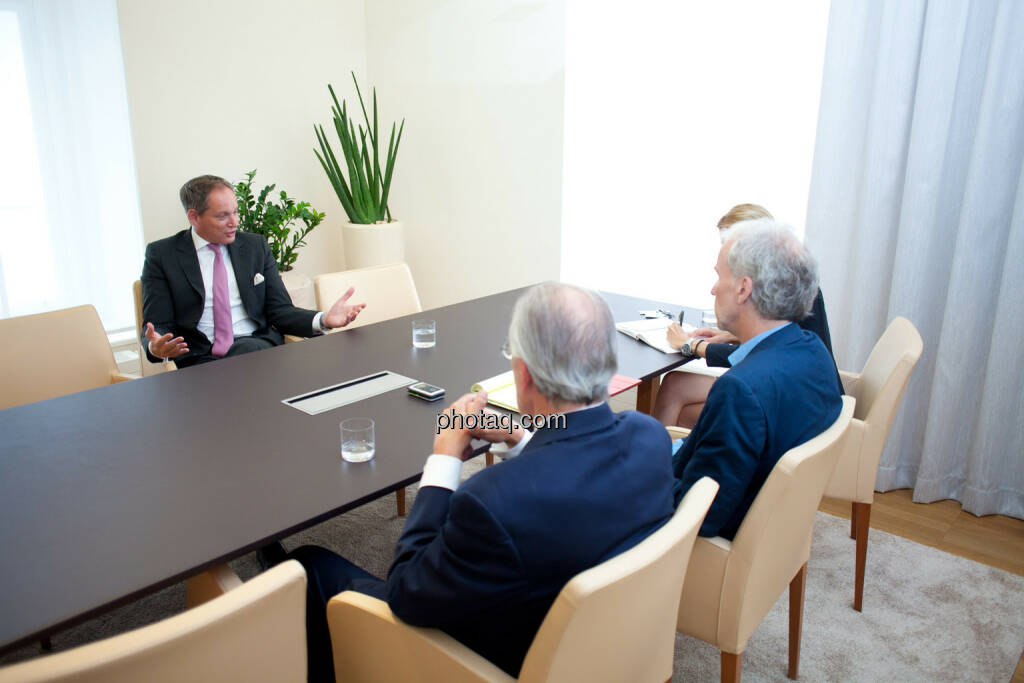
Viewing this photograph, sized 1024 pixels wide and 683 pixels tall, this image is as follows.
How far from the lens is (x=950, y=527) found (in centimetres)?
307

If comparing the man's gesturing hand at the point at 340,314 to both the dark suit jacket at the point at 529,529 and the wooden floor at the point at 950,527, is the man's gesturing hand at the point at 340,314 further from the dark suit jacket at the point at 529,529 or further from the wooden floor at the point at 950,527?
the wooden floor at the point at 950,527

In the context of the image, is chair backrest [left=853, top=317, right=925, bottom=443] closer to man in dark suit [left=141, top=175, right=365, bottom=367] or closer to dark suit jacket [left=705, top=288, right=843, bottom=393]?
dark suit jacket [left=705, top=288, right=843, bottom=393]

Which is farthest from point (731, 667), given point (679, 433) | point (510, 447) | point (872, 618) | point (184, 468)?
point (184, 468)

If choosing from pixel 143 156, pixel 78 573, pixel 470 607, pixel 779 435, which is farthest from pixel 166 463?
pixel 143 156

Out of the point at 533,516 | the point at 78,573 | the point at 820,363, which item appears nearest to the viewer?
the point at 533,516

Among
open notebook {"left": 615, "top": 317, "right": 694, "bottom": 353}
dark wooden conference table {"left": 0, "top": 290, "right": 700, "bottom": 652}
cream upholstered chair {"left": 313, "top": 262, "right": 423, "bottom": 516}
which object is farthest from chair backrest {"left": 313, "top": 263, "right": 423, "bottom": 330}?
open notebook {"left": 615, "top": 317, "right": 694, "bottom": 353}

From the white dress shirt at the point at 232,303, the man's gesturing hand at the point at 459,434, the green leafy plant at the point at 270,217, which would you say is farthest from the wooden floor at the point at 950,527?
the green leafy plant at the point at 270,217

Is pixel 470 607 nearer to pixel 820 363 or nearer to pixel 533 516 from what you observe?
pixel 533 516

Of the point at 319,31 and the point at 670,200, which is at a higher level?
the point at 319,31

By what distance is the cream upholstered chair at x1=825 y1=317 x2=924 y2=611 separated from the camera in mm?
2320

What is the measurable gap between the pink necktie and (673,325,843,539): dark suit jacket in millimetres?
2105

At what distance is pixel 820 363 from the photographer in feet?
6.04

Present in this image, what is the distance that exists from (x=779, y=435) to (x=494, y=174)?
11.7ft

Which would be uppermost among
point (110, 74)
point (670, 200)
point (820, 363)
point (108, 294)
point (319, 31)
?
point (319, 31)
